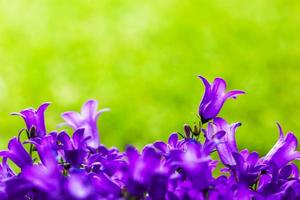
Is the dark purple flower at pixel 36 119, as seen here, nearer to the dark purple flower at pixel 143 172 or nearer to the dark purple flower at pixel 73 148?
the dark purple flower at pixel 73 148

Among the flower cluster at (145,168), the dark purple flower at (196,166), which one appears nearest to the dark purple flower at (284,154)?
the flower cluster at (145,168)

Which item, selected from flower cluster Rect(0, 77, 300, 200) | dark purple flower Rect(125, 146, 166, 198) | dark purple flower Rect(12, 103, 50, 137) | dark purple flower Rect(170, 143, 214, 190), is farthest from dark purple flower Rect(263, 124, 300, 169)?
dark purple flower Rect(12, 103, 50, 137)

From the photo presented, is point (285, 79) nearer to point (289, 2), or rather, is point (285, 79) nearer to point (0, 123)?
point (289, 2)

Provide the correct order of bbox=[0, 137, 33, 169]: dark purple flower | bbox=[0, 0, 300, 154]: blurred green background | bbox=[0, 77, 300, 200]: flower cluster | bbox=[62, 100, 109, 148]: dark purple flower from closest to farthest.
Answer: bbox=[0, 77, 300, 200]: flower cluster, bbox=[0, 137, 33, 169]: dark purple flower, bbox=[62, 100, 109, 148]: dark purple flower, bbox=[0, 0, 300, 154]: blurred green background

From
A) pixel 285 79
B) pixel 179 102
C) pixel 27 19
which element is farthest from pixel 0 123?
pixel 285 79

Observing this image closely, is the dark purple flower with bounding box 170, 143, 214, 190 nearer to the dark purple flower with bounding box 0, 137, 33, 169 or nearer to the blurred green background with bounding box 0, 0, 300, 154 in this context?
the dark purple flower with bounding box 0, 137, 33, 169

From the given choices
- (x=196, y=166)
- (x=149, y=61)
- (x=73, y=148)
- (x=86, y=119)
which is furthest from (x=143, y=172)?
(x=149, y=61)
